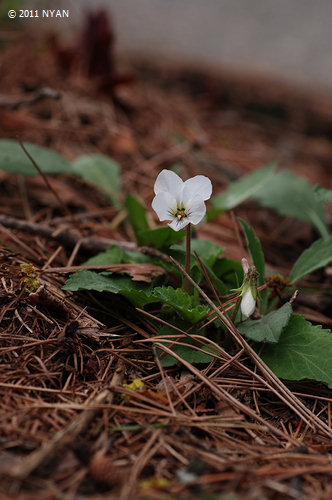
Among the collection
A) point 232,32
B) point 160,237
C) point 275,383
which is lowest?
point 275,383

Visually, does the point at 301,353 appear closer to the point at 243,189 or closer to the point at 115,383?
the point at 115,383

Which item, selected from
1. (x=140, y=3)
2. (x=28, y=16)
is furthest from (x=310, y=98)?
(x=28, y=16)

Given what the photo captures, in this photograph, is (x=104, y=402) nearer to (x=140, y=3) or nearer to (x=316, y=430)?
(x=316, y=430)

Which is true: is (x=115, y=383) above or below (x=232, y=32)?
below

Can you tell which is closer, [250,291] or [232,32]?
[250,291]

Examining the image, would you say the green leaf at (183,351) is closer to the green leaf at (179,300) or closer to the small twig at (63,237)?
the green leaf at (179,300)

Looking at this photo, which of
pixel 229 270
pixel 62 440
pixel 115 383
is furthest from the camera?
pixel 229 270

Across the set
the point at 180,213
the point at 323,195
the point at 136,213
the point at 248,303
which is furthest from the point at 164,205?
the point at 323,195

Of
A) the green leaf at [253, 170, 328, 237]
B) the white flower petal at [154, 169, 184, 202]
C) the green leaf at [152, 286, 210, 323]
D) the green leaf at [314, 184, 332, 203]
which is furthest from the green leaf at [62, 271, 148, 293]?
the green leaf at [253, 170, 328, 237]
